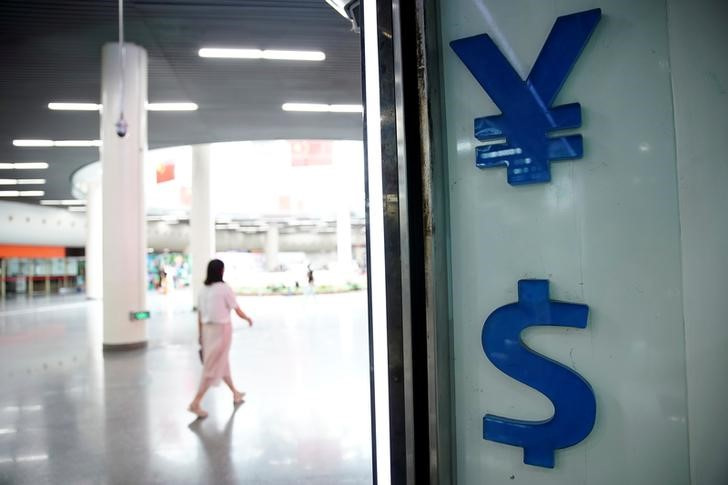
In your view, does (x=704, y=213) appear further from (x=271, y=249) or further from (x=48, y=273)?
(x=271, y=249)

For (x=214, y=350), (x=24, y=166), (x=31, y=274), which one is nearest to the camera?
(x=214, y=350)

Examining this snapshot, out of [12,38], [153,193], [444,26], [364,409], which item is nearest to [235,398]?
[364,409]

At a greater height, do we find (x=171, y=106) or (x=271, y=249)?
(x=171, y=106)

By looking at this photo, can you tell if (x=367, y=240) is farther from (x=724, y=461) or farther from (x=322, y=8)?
(x=322, y=8)

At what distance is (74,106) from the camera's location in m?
9.68

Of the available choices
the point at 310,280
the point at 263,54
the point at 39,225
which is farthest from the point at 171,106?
the point at 39,225

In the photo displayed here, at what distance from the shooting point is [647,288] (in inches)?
51.6

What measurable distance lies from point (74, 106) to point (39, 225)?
17.9m

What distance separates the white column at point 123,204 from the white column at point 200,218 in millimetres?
6587

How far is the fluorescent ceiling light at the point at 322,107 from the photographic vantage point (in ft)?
33.6

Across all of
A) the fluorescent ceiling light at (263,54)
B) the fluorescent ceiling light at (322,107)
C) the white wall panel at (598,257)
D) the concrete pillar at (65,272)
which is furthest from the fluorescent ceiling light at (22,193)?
the white wall panel at (598,257)

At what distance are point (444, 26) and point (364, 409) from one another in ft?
11.8

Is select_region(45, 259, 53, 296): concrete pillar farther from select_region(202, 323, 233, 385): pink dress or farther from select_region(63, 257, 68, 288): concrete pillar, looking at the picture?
select_region(202, 323, 233, 385): pink dress

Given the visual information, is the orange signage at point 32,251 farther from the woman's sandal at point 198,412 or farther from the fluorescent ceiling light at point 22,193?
the woman's sandal at point 198,412
